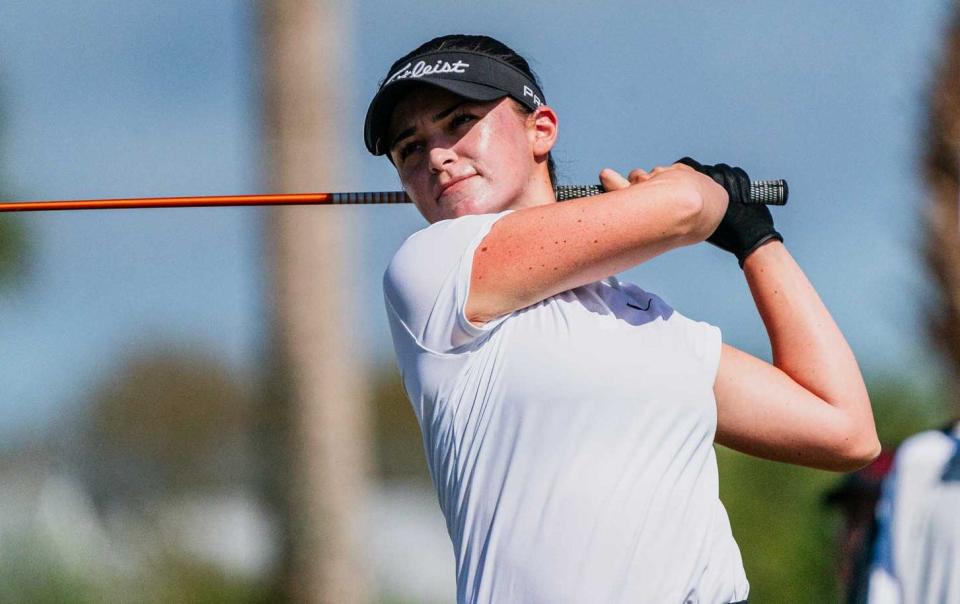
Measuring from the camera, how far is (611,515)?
2.15 m

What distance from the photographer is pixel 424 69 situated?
7.93 feet

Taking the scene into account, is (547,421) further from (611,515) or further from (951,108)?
(951,108)

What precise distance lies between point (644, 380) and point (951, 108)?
3366mm

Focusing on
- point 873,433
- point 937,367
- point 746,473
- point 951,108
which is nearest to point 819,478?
point 746,473

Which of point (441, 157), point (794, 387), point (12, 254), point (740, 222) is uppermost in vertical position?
point (441, 157)

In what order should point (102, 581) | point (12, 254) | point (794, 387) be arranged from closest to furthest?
point (794, 387), point (102, 581), point (12, 254)

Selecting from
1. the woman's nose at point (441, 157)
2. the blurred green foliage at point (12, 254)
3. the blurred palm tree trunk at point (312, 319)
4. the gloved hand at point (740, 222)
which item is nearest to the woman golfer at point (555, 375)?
the woman's nose at point (441, 157)

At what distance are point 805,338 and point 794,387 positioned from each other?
0.08 meters

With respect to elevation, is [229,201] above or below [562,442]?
above

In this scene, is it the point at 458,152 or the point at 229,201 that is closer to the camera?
the point at 458,152

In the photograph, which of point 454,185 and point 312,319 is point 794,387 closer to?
point 454,185

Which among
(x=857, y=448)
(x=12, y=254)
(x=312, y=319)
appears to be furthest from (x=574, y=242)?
(x=12, y=254)

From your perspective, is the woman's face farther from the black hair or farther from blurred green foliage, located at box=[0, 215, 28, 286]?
blurred green foliage, located at box=[0, 215, 28, 286]

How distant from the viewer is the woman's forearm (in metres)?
2.55
